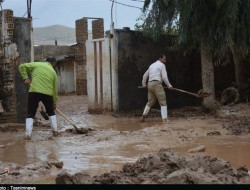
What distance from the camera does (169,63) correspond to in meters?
14.2

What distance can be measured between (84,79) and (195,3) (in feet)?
42.8

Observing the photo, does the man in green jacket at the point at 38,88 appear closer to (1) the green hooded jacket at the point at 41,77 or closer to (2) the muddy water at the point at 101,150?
(1) the green hooded jacket at the point at 41,77

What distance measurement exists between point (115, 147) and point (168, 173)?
268cm

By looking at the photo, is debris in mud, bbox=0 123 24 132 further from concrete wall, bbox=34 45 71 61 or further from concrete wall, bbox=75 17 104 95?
concrete wall, bbox=34 45 71 61

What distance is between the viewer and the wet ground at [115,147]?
4.98 meters

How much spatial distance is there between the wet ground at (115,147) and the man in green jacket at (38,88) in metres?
0.46

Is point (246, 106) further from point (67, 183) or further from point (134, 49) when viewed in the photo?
point (67, 183)

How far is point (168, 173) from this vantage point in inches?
174

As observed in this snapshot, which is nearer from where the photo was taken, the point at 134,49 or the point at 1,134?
the point at 1,134

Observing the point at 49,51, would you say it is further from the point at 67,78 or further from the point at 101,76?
the point at 101,76

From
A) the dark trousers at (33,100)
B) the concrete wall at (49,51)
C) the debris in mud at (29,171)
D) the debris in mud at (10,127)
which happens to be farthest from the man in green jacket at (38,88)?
the concrete wall at (49,51)

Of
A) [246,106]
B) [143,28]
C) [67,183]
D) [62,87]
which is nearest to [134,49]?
[143,28]

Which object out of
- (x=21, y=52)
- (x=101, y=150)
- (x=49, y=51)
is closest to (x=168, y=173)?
(x=101, y=150)

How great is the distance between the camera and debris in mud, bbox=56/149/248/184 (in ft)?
13.1
